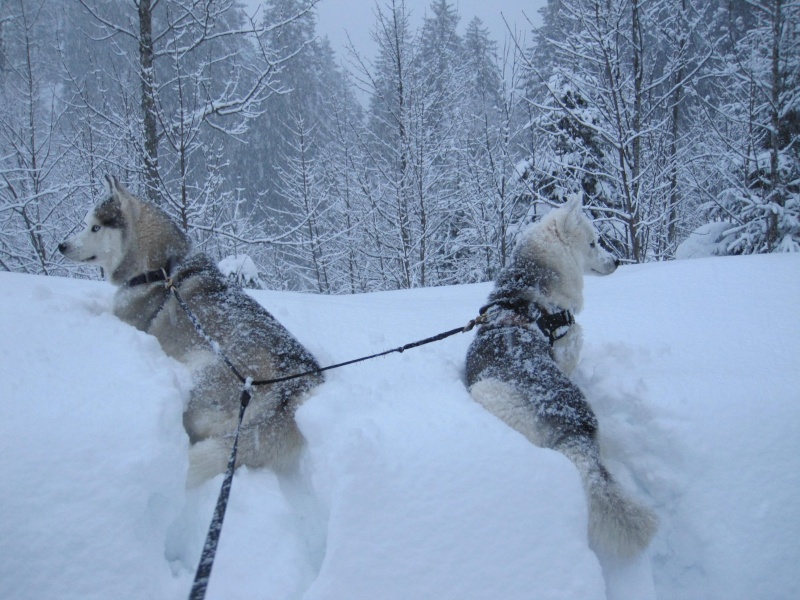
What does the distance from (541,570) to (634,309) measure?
329cm

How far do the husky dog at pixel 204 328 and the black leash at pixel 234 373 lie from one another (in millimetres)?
35

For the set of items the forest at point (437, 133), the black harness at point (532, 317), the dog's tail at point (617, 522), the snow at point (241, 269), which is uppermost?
the forest at point (437, 133)

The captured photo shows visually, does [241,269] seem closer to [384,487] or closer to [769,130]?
[384,487]

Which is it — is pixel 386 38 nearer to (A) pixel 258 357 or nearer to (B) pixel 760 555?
(A) pixel 258 357

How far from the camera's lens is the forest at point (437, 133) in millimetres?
8336

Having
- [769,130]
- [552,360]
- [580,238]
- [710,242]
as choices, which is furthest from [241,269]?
[710,242]

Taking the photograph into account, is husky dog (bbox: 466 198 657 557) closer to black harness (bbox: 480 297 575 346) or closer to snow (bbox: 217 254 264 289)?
black harness (bbox: 480 297 575 346)

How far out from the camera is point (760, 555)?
2.00 metres

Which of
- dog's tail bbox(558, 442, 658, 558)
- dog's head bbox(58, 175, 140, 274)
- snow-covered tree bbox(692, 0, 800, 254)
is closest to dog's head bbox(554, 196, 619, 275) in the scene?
dog's tail bbox(558, 442, 658, 558)

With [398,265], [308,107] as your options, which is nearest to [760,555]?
[398,265]

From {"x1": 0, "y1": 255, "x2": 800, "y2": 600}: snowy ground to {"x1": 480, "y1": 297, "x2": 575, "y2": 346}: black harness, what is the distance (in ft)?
1.45

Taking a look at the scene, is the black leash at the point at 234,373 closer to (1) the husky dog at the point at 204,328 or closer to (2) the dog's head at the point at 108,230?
(1) the husky dog at the point at 204,328

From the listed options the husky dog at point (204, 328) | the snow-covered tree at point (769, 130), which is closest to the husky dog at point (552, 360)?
the husky dog at point (204, 328)

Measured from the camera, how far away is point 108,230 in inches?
142
